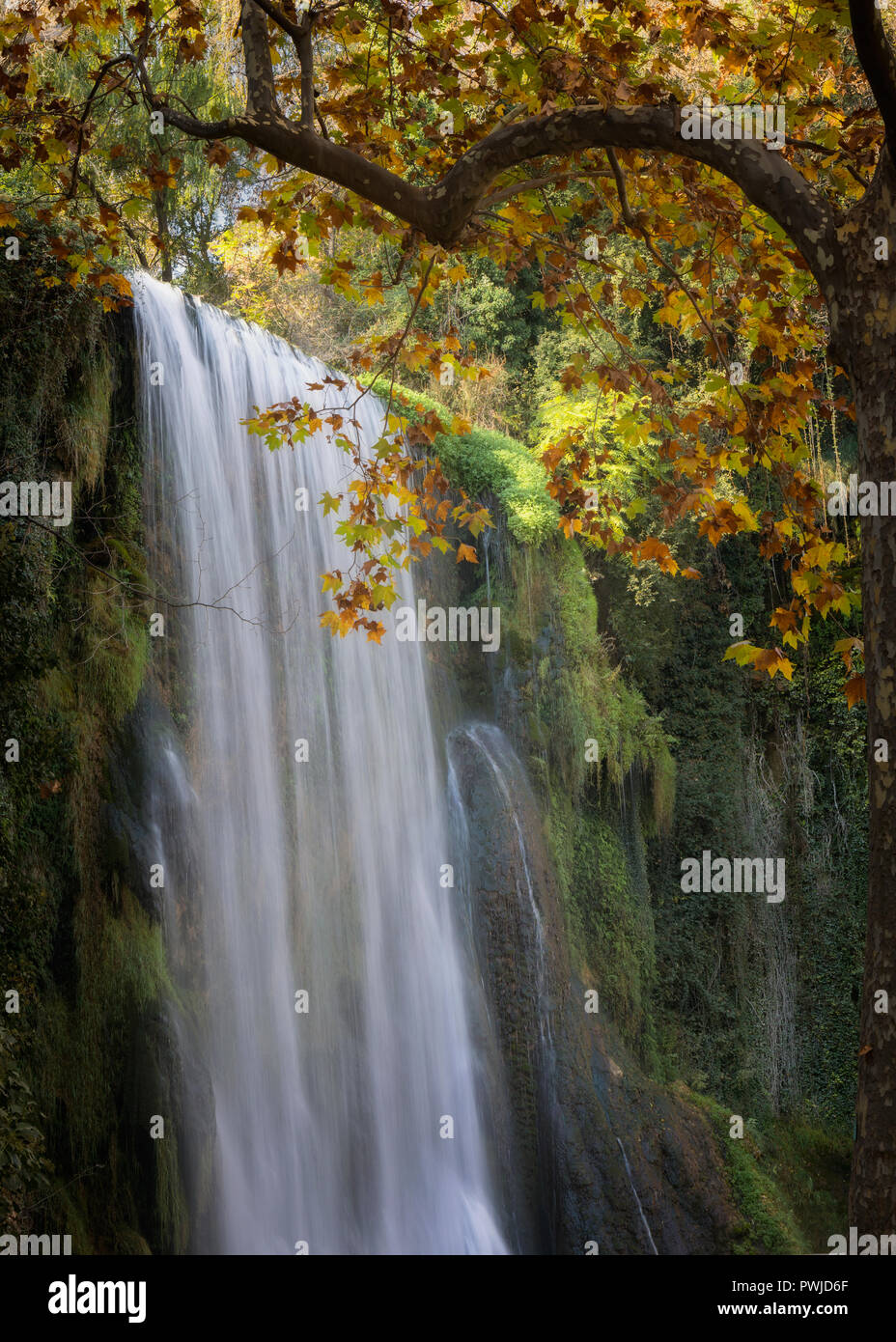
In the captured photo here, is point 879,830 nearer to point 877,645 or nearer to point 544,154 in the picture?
point 877,645

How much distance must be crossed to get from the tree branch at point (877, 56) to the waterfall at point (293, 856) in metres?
5.85

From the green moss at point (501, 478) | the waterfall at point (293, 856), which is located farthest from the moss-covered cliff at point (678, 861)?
the waterfall at point (293, 856)

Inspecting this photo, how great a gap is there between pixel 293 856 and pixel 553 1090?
3739mm

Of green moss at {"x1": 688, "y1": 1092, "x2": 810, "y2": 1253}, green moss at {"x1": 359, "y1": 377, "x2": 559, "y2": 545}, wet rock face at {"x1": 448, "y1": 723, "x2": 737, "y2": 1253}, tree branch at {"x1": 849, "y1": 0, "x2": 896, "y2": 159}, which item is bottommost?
green moss at {"x1": 688, "y1": 1092, "x2": 810, "y2": 1253}

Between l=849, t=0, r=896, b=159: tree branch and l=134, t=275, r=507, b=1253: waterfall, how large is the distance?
19.2 ft

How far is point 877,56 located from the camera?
3.33 m

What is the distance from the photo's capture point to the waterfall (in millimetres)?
9078

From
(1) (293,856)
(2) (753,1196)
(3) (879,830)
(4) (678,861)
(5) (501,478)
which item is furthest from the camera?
(4) (678,861)

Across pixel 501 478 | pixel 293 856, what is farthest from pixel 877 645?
pixel 501 478

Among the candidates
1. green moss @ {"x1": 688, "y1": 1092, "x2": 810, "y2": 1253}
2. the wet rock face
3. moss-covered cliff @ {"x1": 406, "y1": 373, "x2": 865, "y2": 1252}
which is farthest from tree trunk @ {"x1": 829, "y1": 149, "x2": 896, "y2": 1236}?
green moss @ {"x1": 688, "y1": 1092, "x2": 810, "y2": 1253}

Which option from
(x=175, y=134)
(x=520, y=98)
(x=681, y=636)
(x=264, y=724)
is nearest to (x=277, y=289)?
(x=175, y=134)

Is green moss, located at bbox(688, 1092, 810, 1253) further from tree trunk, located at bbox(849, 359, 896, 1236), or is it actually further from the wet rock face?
tree trunk, located at bbox(849, 359, 896, 1236)

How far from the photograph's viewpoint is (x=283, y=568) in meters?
10.6

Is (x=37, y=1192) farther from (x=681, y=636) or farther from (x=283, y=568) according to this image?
(x=681, y=636)
